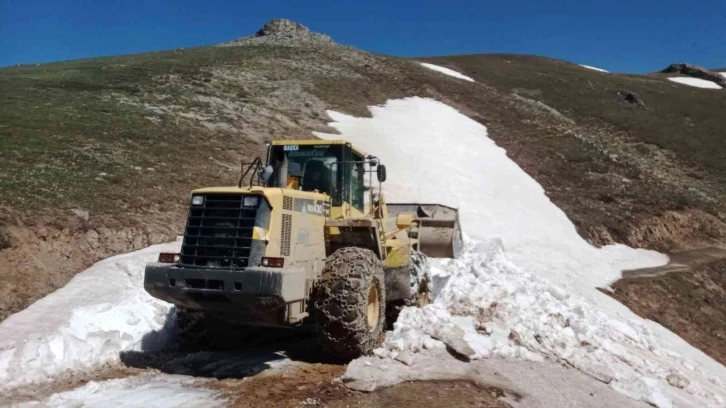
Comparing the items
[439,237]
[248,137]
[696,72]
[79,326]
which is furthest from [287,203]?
[696,72]

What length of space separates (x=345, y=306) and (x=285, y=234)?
1261mm

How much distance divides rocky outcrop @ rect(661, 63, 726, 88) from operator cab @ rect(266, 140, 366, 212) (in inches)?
2494

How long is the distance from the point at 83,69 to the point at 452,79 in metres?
24.7

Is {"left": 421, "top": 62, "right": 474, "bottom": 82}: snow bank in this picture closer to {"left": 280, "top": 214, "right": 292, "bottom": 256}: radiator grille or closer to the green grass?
the green grass

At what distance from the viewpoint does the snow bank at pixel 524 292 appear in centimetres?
951

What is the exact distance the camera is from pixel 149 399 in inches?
282

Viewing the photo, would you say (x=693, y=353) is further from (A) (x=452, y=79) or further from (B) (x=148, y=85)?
(A) (x=452, y=79)

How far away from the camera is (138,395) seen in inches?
288

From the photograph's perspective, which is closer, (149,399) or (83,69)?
(149,399)

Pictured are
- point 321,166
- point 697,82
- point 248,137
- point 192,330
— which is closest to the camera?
point 192,330

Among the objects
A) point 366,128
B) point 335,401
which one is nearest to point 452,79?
point 366,128

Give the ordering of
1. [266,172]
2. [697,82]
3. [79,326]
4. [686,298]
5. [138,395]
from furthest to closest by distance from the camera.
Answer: [697,82] < [686,298] < [266,172] < [79,326] < [138,395]

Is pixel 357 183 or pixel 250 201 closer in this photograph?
pixel 250 201

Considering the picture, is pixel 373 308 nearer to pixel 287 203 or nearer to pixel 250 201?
pixel 287 203
